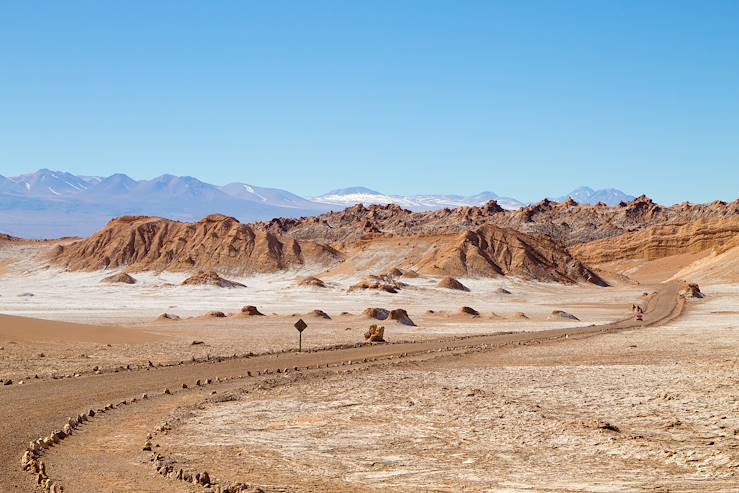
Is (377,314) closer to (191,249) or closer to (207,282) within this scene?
(207,282)

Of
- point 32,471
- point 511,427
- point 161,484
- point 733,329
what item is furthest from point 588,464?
point 733,329

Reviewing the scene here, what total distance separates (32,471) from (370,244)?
119 meters

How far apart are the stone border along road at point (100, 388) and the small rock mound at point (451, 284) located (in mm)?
56793

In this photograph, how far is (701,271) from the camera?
115m

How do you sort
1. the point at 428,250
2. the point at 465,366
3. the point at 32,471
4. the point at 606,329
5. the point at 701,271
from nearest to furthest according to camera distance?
the point at 32,471 < the point at 465,366 < the point at 606,329 < the point at 701,271 < the point at 428,250

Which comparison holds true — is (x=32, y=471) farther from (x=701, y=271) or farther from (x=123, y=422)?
(x=701, y=271)

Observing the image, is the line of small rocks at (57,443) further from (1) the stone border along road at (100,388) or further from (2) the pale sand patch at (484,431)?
(2) the pale sand patch at (484,431)

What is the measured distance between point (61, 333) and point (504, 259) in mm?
87777

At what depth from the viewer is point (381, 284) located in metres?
93.0

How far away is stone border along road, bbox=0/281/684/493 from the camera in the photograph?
13453mm

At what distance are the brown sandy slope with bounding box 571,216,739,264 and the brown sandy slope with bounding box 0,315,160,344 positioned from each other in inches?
5159

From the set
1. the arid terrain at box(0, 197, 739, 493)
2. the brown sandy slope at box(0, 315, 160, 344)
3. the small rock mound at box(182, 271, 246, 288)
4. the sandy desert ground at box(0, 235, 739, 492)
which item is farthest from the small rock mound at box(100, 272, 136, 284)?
the brown sandy slope at box(0, 315, 160, 344)

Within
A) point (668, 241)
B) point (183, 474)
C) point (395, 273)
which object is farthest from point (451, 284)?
point (183, 474)

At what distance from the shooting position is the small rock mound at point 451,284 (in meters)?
98.6
